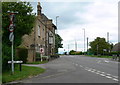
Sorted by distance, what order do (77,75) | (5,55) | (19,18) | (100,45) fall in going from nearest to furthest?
(5,55) < (77,75) < (19,18) < (100,45)

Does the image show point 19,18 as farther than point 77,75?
Yes

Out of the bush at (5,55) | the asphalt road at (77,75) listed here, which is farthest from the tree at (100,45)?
the bush at (5,55)

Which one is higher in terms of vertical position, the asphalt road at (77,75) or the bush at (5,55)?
the bush at (5,55)

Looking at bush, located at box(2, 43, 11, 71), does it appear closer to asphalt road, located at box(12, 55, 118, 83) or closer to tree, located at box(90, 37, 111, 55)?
asphalt road, located at box(12, 55, 118, 83)

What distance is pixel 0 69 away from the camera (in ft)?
42.7

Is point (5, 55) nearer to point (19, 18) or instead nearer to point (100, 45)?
point (19, 18)

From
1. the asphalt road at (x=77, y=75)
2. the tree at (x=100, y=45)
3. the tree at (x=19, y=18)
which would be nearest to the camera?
the asphalt road at (x=77, y=75)

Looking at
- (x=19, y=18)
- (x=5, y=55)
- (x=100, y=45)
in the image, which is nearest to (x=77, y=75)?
(x=5, y=55)

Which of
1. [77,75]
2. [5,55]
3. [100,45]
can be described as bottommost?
[77,75]

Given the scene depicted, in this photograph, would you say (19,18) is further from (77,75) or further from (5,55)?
(77,75)

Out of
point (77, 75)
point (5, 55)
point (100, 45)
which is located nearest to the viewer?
point (5, 55)

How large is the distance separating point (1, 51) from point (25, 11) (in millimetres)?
4744

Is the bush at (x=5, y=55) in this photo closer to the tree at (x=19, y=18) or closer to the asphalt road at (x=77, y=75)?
the tree at (x=19, y=18)

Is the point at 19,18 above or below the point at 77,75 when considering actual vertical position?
above
